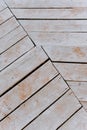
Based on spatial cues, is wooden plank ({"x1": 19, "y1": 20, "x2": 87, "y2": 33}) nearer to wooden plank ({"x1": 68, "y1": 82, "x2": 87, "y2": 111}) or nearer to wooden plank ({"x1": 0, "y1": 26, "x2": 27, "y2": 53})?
wooden plank ({"x1": 0, "y1": 26, "x2": 27, "y2": 53})

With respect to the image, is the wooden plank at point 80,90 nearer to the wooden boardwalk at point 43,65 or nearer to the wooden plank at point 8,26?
the wooden boardwalk at point 43,65

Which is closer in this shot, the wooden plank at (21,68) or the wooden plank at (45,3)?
the wooden plank at (21,68)

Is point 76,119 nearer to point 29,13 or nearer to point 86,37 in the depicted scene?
point 86,37

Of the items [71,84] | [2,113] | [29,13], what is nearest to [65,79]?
[71,84]

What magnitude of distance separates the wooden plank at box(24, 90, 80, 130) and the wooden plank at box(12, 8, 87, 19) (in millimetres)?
689

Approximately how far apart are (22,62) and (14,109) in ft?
1.08

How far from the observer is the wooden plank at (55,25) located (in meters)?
2.01

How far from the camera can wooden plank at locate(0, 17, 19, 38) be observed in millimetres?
2071

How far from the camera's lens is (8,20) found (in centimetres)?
215

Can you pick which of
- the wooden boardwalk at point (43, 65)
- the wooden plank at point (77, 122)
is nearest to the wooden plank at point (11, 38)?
the wooden boardwalk at point (43, 65)

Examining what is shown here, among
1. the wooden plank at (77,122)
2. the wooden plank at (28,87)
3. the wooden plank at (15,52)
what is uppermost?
the wooden plank at (15,52)

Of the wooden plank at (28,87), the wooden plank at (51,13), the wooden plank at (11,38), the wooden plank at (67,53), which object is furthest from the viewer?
the wooden plank at (51,13)

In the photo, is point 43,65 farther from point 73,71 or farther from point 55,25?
point 55,25

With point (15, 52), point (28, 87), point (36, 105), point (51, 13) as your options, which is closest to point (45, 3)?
point (51, 13)
